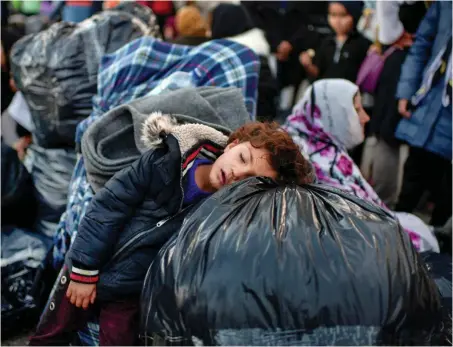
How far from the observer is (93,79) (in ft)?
10.2

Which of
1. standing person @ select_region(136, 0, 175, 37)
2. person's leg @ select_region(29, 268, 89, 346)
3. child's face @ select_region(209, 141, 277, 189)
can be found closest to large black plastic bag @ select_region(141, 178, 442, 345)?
child's face @ select_region(209, 141, 277, 189)

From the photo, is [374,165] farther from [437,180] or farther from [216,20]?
[216,20]

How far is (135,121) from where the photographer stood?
85.8 inches

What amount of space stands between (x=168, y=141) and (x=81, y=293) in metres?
0.56

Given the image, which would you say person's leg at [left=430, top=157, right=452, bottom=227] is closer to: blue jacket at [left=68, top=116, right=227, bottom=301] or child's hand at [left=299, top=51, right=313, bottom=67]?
blue jacket at [left=68, top=116, right=227, bottom=301]

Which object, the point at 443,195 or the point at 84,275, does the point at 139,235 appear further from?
the point at 443,195

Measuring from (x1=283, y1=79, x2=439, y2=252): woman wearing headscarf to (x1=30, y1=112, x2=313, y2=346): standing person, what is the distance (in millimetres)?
998

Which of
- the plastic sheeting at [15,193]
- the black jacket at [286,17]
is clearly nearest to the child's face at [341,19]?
the black jacket at [286,17]

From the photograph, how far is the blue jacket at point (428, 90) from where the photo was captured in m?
3.43

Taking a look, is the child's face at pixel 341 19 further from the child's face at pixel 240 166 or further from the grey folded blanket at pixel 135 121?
the child's face at pixel 240 166

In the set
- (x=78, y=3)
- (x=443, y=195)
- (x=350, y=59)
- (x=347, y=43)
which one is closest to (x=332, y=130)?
(x=443, y=195)

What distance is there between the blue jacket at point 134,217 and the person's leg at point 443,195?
2.19 meters

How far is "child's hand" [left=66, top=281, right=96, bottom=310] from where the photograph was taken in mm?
1882

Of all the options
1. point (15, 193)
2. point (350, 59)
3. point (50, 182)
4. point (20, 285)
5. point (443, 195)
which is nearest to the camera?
point (20, 285)
